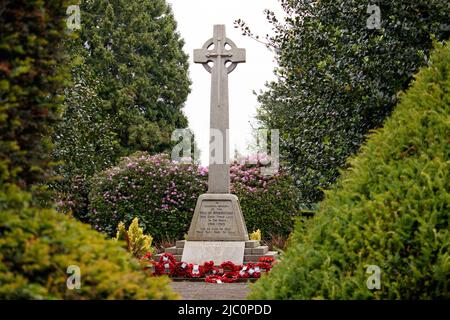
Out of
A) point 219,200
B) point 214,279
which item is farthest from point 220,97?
point 214,279

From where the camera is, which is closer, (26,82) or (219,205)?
(26,82)

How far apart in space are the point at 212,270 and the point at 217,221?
4.12ft

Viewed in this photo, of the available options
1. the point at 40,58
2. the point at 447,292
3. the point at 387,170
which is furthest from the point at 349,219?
the point at 40,58

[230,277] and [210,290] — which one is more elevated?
[230,277]

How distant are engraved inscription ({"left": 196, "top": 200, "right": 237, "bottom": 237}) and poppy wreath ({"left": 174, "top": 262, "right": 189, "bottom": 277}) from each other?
1.02m

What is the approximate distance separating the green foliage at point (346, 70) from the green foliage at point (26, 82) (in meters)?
5.46

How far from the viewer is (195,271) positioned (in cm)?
1111

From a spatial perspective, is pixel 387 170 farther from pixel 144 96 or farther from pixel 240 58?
pixel 144 96

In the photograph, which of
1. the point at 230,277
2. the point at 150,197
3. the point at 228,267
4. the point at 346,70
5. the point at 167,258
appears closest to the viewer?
the point at 346,70

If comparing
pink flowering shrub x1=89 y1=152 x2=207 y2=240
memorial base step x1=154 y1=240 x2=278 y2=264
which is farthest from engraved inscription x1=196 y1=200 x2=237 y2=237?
pink flowering shrub x1=89 y1=152 x2=207 y2=240

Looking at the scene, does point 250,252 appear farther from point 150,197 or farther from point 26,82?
point 26,82

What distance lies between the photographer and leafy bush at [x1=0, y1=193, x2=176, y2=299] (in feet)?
11.2

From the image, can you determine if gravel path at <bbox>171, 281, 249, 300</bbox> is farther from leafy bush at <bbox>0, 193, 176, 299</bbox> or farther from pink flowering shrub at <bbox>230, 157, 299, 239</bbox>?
pink flowering shrub at <bbox>230, 157, 299, 239</bbox>

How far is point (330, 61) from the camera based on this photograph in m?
9.95
